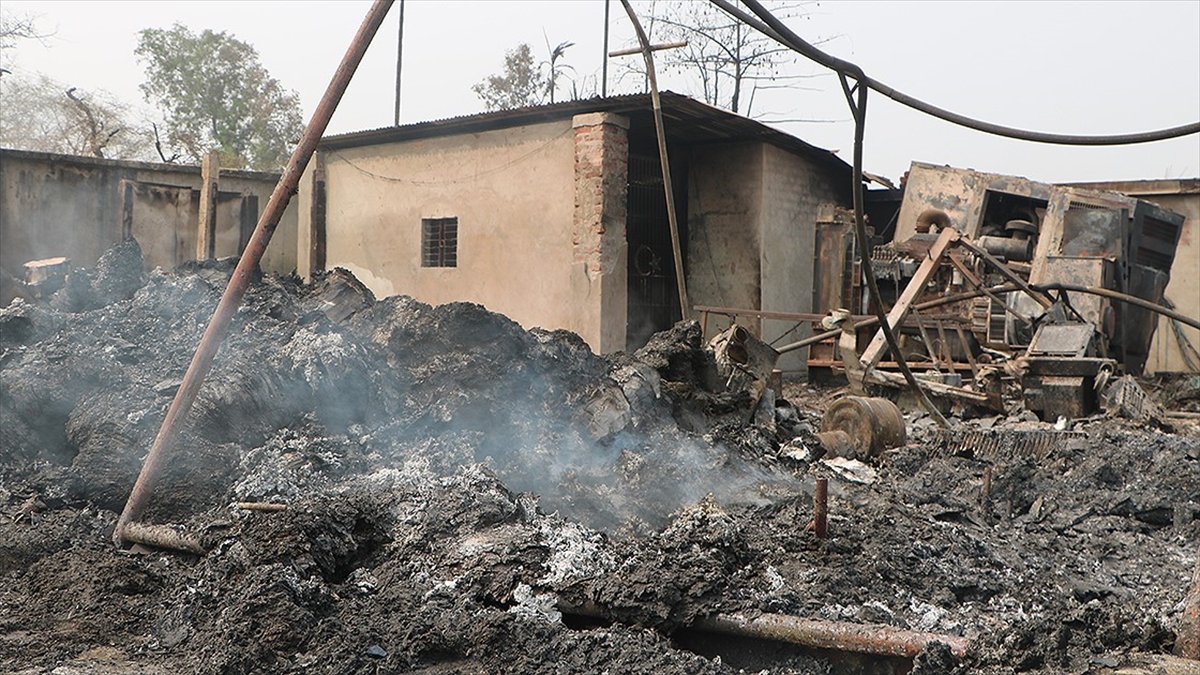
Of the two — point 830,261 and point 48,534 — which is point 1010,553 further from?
point 830,261

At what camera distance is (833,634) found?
3.22 metres

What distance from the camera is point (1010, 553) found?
5059mm

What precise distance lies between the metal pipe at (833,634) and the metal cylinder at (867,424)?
438 cm

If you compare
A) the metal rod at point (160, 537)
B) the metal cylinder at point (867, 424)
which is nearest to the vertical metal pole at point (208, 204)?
the metal cylinder at point (867, 424)

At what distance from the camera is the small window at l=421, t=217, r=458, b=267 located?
14.0 m

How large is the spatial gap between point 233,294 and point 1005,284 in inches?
357

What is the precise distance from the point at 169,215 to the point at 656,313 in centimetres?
765

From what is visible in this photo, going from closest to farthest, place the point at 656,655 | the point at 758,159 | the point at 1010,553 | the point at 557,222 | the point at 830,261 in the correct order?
the point at 656,655
the point at 1010,553
the point at 557,222
the point at 758,159
the point at 830,261

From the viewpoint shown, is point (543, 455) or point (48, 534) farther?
point (543, 455)

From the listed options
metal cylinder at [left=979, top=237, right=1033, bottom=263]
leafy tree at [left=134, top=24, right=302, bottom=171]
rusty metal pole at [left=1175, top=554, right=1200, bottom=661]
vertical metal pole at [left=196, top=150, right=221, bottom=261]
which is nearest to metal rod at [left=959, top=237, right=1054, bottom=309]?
metal cylinder at [left=979, top=237, right=1033, bottom=263]

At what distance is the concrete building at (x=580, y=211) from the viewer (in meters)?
12.3

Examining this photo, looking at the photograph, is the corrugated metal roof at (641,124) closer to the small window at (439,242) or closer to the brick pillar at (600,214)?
the brick pillar at (600,214)

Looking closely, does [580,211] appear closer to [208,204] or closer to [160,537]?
[208,204]

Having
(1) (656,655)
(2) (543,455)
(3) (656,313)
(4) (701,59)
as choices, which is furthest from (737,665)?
(4) (701,59)
